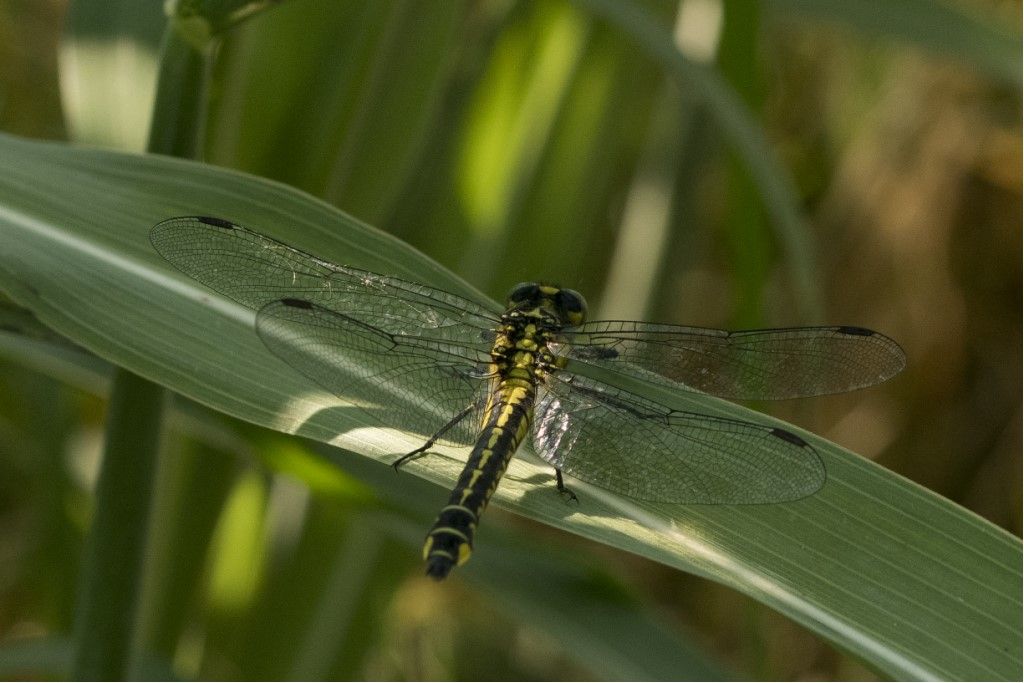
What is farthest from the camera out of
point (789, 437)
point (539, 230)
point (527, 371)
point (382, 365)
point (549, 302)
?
point (539, 230)

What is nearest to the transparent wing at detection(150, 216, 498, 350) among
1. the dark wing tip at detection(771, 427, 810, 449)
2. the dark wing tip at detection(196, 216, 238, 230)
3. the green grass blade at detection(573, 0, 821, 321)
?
the dark wing tip at detection(196, 216, 238, 230)

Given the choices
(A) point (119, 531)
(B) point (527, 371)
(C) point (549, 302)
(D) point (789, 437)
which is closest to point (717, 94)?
(C) point (549, 302)

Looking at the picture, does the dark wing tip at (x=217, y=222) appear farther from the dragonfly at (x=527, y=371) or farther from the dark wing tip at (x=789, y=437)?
the dark wing tip at (x=789, y=437)

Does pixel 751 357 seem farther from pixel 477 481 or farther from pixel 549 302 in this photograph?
pixel 477 481

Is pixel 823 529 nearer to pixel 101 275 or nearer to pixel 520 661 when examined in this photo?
pixel 101 275

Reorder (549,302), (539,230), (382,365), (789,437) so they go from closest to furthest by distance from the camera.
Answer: (789,437) < (382,365) < (549,302) < (539,230)

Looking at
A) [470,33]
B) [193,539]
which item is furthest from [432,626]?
[470,33]

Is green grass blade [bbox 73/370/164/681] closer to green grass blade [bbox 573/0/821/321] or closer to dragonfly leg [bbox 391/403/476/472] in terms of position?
dragonfly leg [bbox 391/403/476/472]

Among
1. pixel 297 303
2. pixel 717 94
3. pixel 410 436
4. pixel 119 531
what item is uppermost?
pixel 717 94
